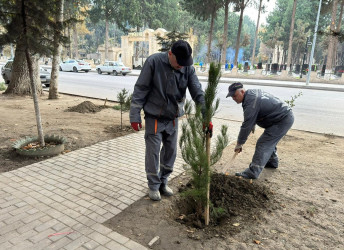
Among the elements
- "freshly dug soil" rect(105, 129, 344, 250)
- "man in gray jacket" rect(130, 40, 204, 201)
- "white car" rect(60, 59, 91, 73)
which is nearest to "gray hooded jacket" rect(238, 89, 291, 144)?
"freshly dug soil" rect(105, 129, 344, 250)

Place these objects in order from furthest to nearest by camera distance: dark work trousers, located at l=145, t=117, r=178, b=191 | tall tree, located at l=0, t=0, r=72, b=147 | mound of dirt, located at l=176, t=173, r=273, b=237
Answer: tall tree, located at l=0, t=0, r=72, b=147 < dark work trousers, located at l=145, t=117, r=178, b=191 < mound of dirt, located at l=176, t=173, r=273, b=237

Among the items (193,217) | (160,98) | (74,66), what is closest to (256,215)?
(193,217)

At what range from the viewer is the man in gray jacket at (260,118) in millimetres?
3582

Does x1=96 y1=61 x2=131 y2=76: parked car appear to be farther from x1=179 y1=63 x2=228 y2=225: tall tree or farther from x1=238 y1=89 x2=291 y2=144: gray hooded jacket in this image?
x1=179 y1=63 x2=228 y2=225: tall tree

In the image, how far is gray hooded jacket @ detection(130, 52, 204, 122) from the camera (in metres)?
2.88

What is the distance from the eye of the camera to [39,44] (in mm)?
4441

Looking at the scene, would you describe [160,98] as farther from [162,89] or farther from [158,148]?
[158,148]

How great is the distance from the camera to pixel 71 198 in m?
3.23

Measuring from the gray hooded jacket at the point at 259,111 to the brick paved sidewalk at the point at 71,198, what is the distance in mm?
1248

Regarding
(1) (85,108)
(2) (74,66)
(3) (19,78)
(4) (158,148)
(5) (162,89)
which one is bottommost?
(1) (85,108)

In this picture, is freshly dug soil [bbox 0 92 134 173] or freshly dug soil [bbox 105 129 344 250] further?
freshly dug soil [bbox 0 92 134 173]

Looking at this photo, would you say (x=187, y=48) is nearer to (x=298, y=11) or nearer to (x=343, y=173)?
(x=343, y=173)

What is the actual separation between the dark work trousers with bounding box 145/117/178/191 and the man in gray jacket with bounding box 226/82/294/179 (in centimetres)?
101

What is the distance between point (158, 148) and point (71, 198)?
1.21 metres
